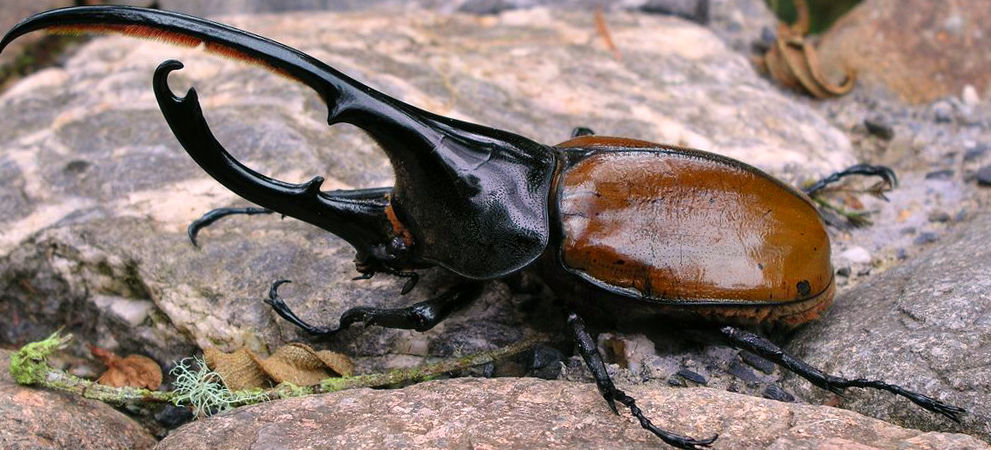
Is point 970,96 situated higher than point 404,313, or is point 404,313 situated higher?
point 404,313

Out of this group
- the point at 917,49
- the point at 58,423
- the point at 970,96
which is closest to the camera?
the point at 58,423

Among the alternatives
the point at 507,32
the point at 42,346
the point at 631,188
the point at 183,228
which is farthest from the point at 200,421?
the point at 507,32

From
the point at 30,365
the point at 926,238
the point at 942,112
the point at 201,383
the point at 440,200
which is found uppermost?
the point at 440,200

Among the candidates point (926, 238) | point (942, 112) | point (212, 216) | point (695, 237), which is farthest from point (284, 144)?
point (942, 112)

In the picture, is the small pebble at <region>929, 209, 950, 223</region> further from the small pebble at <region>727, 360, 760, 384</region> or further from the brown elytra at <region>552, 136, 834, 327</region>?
the small pebble at <region>727, 360, 760, 384</region>

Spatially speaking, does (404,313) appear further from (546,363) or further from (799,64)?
(799,64)

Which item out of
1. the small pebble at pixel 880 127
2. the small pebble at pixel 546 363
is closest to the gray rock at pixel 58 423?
the small pebble at pixel 546 363
